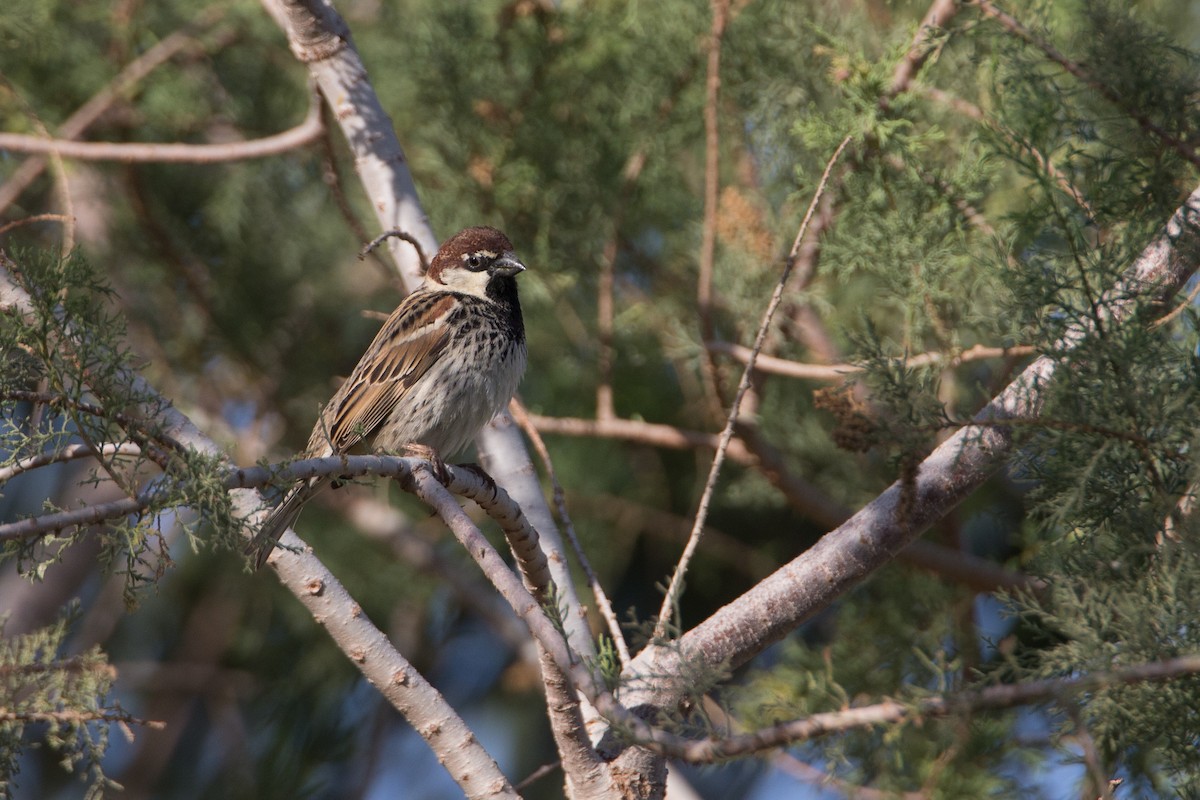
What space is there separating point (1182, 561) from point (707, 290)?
178cm

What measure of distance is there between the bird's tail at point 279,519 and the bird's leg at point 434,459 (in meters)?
0.24

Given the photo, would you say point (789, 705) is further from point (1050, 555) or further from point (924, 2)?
point (924, 2)

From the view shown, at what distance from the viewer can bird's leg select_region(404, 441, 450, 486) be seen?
7.84 feet

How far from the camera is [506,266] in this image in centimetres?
326

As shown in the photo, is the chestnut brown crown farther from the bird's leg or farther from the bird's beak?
the bird's leg

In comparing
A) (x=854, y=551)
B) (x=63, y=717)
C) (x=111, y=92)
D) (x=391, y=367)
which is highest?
(x=111, y=92)

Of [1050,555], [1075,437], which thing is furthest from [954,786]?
[1075,437]

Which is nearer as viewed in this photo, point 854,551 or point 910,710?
point 910,710

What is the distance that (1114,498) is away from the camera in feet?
5.64

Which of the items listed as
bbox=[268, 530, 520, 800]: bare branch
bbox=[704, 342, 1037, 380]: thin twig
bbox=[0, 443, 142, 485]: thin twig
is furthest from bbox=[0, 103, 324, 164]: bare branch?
bbox=[0, 443, 142, 485]: thin twig

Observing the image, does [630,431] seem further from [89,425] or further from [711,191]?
[89,425]

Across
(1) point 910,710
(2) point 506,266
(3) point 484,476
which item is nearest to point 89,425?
(3) point 484,476

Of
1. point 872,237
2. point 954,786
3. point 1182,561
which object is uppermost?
point 872,237

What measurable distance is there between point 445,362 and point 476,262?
37 cm
